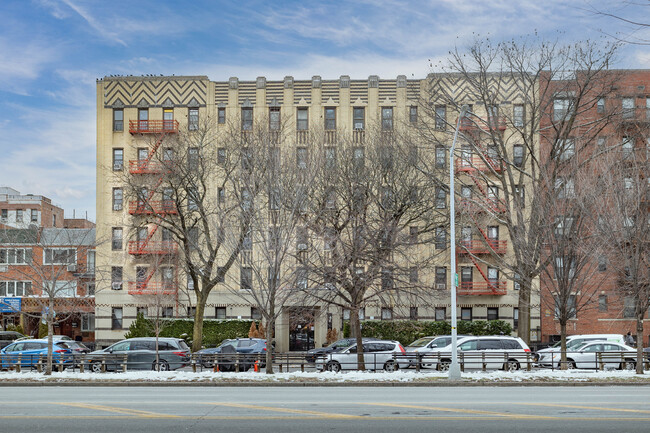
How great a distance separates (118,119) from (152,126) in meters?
2.82

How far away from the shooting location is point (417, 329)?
45312mm

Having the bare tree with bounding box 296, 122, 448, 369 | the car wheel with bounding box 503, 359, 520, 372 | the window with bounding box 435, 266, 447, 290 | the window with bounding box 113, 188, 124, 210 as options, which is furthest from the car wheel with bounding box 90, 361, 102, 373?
the window with bounding box 435, 266, 447, 290

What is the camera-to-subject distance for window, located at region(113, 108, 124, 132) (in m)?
49.4

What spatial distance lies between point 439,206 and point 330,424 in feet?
104

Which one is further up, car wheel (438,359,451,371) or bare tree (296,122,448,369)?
bare tree (296,122,448,369)

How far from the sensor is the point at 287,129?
46.3m

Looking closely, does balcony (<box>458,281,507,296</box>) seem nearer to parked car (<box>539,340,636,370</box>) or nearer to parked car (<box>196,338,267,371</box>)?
parked car (<box>539,340,636,370</box>)

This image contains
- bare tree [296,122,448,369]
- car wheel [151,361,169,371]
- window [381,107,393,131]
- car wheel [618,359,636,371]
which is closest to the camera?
car wheel [618,359,636,371]

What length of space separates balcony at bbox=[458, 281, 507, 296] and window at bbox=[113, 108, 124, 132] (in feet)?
86.9

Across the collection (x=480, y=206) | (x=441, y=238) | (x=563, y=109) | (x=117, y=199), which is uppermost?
(x=563, y=109)

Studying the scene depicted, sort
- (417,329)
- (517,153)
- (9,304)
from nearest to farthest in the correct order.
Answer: (417,329) < (517,153) < (9,304)

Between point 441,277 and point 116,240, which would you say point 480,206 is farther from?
point 116,240

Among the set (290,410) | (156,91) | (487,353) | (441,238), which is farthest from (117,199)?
(290,410)

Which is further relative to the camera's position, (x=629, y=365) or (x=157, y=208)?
(x=157, y=208)
